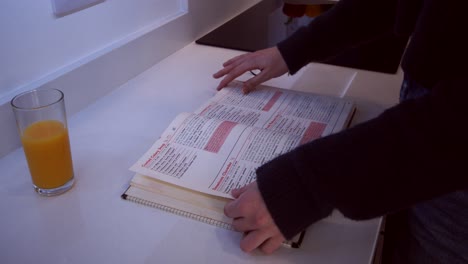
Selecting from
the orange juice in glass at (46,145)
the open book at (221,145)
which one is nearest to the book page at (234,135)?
the open book at (221,145)

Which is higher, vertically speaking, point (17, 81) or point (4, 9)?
point (4, 9)

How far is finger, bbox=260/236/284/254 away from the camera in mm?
495

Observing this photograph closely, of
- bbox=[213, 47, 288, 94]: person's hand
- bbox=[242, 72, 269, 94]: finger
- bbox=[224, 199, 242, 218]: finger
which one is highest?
→ bbox=[213, 47, 288, 94]: person's hand

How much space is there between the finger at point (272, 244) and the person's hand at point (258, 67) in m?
0.45

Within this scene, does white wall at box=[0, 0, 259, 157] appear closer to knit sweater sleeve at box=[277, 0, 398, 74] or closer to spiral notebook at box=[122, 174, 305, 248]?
spiral notebook at box=[122, 174, 305, 248]

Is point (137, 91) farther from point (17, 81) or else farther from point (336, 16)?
point (336, 16)

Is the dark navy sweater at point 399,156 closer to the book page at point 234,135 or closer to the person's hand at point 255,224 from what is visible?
the person's hand at point 255,224

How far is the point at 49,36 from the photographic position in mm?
749

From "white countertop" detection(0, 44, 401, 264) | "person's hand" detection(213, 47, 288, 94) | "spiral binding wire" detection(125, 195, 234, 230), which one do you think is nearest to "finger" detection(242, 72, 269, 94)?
"person's hand" detection(213, 47, 288, 94)

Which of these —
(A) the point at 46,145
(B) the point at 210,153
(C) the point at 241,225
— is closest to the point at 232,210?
(C) the point at 241,225

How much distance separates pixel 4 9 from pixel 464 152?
2.27 ft

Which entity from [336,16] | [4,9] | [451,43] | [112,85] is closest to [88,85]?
[112,85]

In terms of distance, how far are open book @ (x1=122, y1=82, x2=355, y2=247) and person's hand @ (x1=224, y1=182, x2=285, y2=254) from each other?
39 mm

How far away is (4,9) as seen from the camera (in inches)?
25.7
